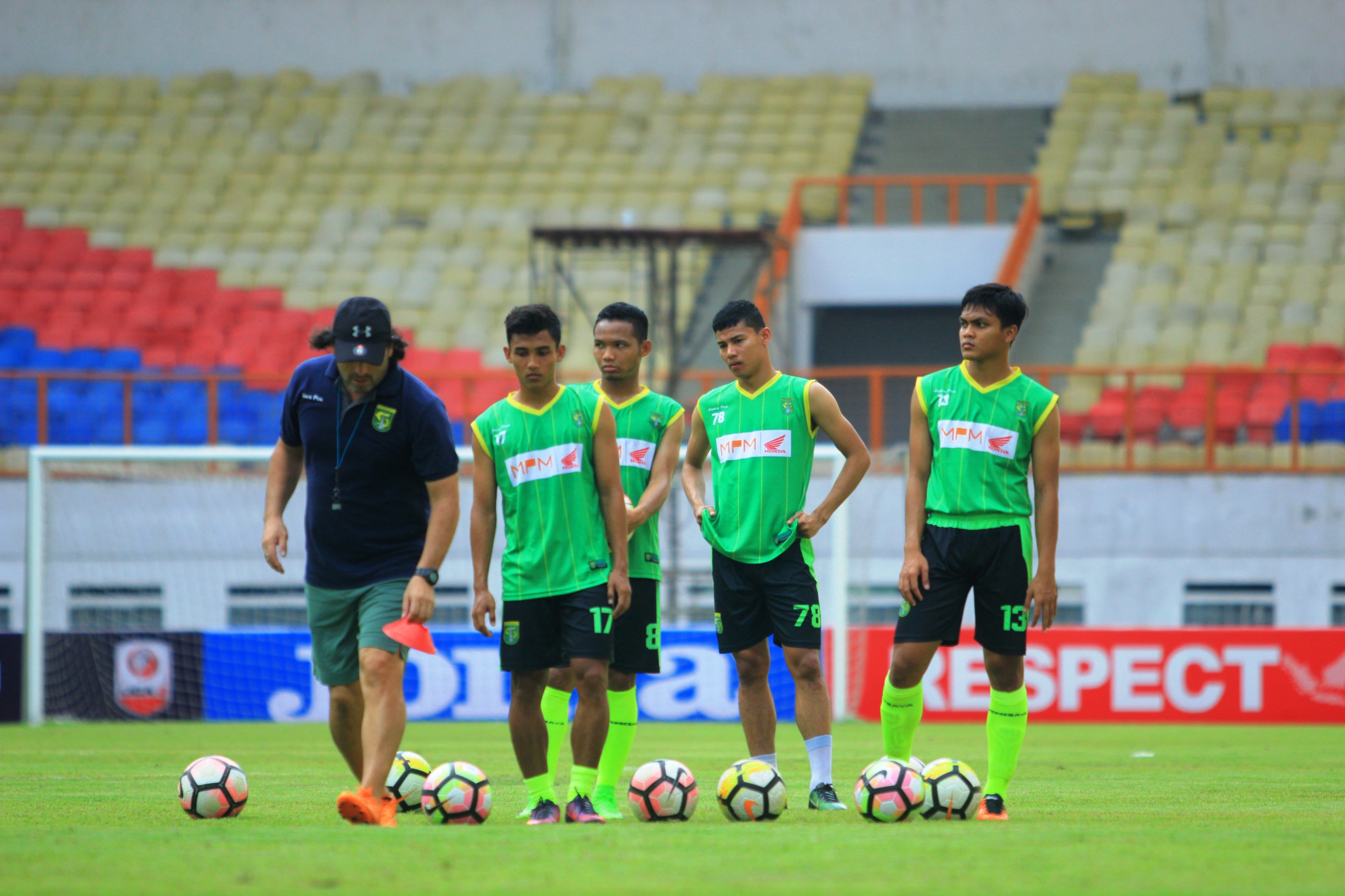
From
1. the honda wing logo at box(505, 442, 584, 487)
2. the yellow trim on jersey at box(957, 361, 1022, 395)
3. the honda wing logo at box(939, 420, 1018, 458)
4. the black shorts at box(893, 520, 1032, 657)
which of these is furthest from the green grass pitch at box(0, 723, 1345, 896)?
the yellow trim on jersey at box(957, 361, 1022, 395)

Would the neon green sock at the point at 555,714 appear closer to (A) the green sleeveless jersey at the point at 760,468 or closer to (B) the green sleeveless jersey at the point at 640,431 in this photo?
(B) the green sleeveless jersey at the point at 640,431

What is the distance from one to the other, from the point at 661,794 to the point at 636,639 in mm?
731

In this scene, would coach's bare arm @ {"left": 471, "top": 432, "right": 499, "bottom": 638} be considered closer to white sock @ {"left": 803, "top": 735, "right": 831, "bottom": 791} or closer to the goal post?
white sock @ {"left": 803, "top": 735, "right": 831, "bottom": 791}

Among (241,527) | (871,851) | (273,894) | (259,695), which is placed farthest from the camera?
(241,527)

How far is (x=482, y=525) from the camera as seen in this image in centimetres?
662

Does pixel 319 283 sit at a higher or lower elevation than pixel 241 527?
higher

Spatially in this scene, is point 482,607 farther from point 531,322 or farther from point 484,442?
point 531,322

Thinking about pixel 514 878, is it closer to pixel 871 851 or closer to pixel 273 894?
pixel 273 894

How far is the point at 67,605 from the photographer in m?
15.7

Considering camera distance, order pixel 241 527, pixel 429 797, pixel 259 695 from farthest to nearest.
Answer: pixel 241 527 < pixel 259 695 < pixel 429 797

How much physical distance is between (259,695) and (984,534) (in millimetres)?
9739

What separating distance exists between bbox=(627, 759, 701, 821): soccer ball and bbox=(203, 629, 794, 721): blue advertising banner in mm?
8164

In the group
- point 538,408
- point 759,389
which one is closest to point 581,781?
point 538,408

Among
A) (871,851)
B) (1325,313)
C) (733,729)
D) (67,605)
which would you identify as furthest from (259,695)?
(1325,313)
